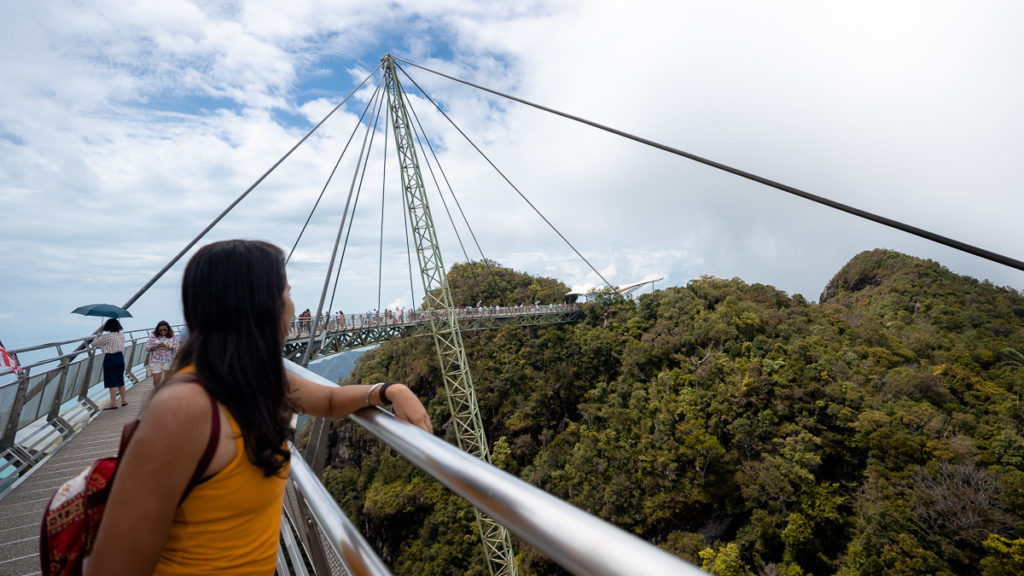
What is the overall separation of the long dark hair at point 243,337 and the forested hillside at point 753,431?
49.7 ft

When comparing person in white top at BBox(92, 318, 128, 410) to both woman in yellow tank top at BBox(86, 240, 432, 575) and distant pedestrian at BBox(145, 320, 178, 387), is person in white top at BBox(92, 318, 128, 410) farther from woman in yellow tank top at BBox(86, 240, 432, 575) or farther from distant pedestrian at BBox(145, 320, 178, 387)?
woman in yellow tank top at BBox(86, 240, 432, 575)

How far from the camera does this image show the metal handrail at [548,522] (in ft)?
1.12

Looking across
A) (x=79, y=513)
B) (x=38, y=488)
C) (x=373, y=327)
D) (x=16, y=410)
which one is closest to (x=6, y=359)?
(x=16, y=410)

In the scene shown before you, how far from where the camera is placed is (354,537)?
85 cm

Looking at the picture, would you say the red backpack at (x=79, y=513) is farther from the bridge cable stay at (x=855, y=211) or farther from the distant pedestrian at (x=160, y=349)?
the distant pedestrian at (x=160, y=349)

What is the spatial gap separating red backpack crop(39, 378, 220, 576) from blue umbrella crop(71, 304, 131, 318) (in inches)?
249

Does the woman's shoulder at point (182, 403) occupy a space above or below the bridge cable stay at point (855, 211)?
below

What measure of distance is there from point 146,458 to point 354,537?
0.40 meters

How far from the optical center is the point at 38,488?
314cm

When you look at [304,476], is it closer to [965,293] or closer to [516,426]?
[516,426]

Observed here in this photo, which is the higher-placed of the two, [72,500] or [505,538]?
[72,500]

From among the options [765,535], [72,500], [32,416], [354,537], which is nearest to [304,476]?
[354,537]

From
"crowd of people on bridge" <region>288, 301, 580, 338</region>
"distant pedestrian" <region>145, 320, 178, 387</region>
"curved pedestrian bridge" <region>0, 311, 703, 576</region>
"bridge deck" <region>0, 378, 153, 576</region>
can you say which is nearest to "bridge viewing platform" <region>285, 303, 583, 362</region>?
"crowd of people on bridge" <region>288, 301, 580, 338</region>

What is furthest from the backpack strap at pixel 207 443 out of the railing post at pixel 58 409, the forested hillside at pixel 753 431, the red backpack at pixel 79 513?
the forested hillside at pixel 753 431
